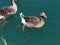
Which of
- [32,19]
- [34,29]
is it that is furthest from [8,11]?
[34,29]

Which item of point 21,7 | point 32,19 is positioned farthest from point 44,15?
point 21,7

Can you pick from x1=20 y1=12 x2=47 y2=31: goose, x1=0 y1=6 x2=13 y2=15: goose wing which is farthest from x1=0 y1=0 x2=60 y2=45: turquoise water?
x1=0 y1=6 x2=13 y2=15: goose wing

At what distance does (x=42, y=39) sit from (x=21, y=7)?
1.77 metres

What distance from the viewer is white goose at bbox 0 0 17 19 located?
10664 millimetres

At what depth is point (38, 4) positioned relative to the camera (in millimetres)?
11164

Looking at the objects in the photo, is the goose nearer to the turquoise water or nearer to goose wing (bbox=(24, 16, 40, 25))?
goose wing (bbox=(24, 16, 40, 25))

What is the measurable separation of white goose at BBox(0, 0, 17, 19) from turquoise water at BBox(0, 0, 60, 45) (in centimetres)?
13

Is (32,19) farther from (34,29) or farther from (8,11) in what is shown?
(8,11)

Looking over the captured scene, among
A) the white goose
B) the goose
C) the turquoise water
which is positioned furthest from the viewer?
the white goose

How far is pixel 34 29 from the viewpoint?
10.3m

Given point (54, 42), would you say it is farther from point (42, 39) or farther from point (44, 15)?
point (44, 15)

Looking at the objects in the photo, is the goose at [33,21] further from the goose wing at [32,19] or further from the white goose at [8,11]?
the white goose at [8,11]

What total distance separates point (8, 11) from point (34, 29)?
1133mm

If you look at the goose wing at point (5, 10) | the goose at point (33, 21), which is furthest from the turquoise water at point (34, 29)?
the goose wing at point (5, 10)
